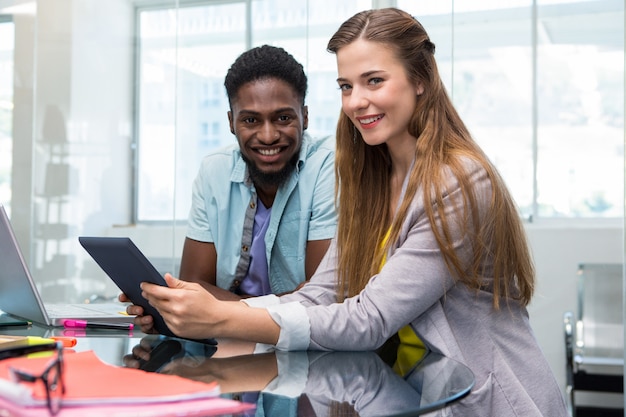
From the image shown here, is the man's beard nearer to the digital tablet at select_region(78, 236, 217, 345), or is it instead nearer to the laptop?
the laptop

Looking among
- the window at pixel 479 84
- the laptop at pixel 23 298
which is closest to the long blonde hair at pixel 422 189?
the laptop at pixel 23 298

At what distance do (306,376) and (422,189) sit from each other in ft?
1.74

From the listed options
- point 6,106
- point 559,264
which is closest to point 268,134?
point 559,264

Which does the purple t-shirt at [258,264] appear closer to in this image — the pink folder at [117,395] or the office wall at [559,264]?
the pink folder at [117,395]

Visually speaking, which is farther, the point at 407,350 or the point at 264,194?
the point at 264,194

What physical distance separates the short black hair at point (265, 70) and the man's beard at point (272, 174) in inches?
7.8

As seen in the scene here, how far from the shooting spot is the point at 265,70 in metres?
2.30

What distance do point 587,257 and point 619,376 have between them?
544mm

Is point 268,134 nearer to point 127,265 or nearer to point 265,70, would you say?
point 265,70

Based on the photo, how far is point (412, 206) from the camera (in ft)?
5.16

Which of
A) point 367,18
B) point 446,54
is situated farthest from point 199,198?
point 446,54

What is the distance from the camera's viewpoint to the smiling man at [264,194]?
7.52 feet

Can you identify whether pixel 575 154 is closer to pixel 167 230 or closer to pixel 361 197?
pixel 167 230

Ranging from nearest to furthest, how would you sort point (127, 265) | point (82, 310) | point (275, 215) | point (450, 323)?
1. point (127, 265)
2. point (450, 323)
3. point (82, 310)
4. point (275, 215)
